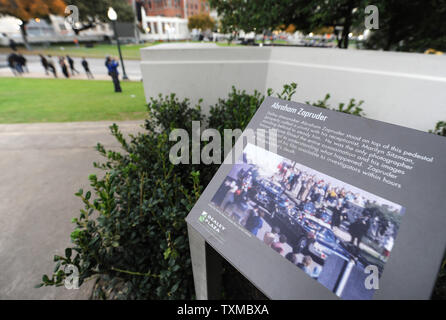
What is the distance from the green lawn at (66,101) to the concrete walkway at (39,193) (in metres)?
0.87

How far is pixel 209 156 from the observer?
2.43 m

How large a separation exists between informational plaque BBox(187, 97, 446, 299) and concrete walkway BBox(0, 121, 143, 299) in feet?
6.92

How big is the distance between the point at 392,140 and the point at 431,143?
15 cm

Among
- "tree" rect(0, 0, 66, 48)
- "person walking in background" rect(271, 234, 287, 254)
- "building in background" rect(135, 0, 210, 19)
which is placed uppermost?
"building in background" rect(135, 0, 210, 19)

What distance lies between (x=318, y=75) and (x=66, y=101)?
10056 millimetres

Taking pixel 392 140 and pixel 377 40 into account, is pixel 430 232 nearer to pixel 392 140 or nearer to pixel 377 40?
pixel 392 140

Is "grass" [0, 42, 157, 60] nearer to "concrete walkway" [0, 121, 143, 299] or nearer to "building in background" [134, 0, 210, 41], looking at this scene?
"building in background" [134, 0, 210, 41]

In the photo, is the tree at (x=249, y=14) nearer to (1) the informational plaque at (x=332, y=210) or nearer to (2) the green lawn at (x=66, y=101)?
(2) the green lawn at (x=66, y=101)

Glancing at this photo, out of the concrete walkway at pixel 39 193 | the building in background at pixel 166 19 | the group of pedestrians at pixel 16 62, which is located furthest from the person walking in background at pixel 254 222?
the building in background at pixel 166 19

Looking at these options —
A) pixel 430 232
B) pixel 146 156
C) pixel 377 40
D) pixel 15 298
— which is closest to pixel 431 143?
pixel 430 232

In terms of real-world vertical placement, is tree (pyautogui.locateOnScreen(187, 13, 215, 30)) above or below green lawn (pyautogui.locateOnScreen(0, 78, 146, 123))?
above

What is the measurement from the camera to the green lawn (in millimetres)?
7164

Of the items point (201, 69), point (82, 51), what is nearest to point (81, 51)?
point (82, 51)

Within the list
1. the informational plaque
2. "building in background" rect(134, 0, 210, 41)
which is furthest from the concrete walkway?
"building in background" rect(134, 0, 210, 41)
